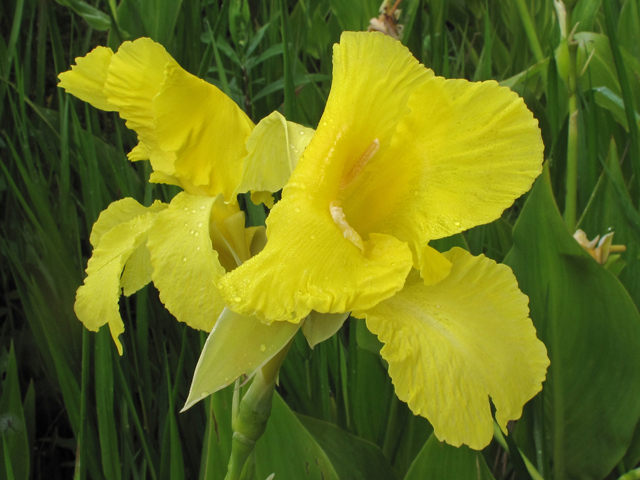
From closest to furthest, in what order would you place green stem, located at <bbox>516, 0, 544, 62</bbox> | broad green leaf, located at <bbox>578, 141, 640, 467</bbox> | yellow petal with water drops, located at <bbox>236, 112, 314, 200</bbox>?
1. yellow petal with water drops, located at <bbox>236, 112, 314, 200</bbox>
2. broad green leaf, located at <bbox>578, 141, 640, 467</bbox>
3. green stem, located at <bbox>516, 0, 544, 62</bbox>

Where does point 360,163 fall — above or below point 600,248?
above

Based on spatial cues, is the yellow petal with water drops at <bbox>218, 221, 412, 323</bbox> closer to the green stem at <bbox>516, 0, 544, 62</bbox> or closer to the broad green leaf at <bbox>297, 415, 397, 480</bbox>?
the broad green leaf at <bbox>297, 415, 397, 480</bbox>

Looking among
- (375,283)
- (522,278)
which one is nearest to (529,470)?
(522,278)

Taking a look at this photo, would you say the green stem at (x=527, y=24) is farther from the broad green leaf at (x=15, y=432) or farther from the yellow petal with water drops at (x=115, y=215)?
the broad green leaf at (x=15, y=432)

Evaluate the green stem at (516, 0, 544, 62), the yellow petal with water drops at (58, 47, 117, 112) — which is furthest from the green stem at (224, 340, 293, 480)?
the green stem at (516, 0, 544, 62)

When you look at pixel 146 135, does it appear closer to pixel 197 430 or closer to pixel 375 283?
pixel 375 283

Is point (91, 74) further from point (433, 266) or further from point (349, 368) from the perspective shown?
point (349, 368)

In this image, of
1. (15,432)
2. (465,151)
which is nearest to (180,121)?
(465,151)
